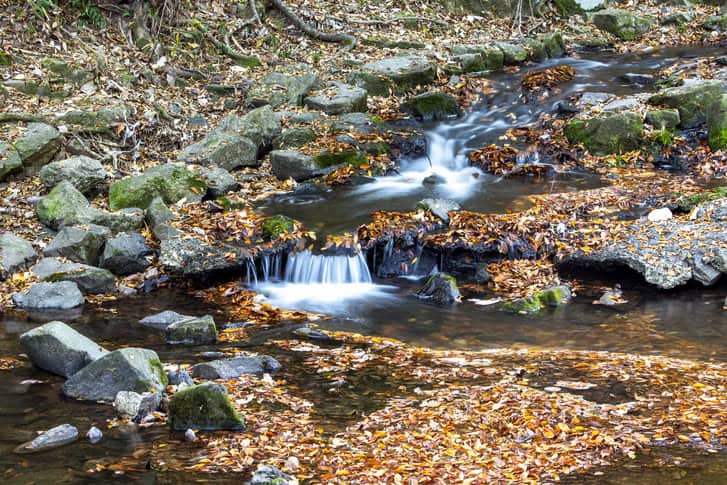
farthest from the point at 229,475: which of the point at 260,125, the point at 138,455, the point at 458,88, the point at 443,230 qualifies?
the point at 458,88

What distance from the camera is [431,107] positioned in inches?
555

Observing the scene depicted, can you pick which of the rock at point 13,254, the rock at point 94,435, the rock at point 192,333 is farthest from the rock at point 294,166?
the rock at point 94,435

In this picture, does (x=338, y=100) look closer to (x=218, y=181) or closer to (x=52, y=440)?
(x=218, y=181)

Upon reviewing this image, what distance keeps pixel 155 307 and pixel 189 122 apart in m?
5.46

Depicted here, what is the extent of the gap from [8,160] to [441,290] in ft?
21.3

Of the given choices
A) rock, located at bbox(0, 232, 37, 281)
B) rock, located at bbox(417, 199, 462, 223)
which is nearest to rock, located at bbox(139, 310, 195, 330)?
rock, located at bbox(0, 232, 37, 281)

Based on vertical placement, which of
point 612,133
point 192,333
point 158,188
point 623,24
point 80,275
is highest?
point 623,24

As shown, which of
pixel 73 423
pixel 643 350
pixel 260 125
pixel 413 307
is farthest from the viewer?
pixel 260 125

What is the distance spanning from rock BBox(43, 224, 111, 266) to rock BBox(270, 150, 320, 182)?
125 inches

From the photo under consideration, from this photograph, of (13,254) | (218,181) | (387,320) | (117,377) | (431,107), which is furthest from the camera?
(431,107)

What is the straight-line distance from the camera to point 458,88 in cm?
1504

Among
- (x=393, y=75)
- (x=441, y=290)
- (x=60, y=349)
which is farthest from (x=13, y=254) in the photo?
(x=393, y=75)

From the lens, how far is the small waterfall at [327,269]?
9266 millimetres

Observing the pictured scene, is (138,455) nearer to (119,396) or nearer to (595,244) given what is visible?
(119,396)
